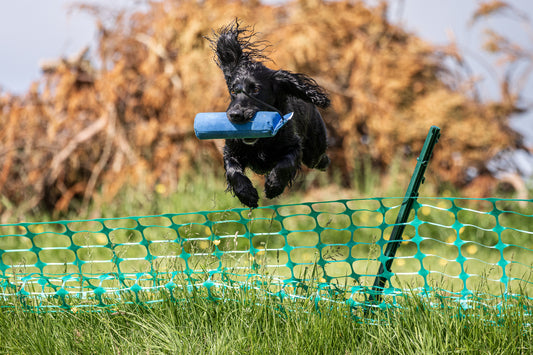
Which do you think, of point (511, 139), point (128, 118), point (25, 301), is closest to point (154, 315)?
point (25, 301)

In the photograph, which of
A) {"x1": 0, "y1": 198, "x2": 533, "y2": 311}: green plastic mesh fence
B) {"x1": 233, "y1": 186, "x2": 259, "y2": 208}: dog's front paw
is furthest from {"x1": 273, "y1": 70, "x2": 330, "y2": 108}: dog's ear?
{"x1": 0, "y1": 198, "x2": 533, "y2": 311}: green plastic mesh fence

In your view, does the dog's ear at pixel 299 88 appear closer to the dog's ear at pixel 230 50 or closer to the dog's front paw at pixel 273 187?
the dog's ear at pixel 230 50

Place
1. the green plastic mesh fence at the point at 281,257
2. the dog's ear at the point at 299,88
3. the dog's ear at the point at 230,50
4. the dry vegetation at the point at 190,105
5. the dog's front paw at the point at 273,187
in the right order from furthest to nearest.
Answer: the dry vegetation at the point at 190,105 < the green plastic mesh fence at the point at 281,257 < the dog's ear at the point at 230,50 < the dog's ear at the point at 299,88 < the dog's front paw at the point at 273,187

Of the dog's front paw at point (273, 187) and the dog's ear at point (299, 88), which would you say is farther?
the dog's ear at point (299, 88)

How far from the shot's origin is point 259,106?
2449 millimetres

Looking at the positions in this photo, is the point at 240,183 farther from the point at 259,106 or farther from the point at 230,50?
the point at 230,50

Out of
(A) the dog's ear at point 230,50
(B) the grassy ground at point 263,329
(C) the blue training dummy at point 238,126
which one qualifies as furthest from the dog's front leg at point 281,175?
(B) the grassy ground at point 263,329

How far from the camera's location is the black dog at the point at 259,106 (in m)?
2.44

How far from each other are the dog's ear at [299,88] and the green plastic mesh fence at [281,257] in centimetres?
68

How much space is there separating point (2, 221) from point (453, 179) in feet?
25.8

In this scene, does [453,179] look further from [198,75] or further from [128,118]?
[128,118]

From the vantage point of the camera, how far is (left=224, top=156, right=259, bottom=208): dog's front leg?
8.01 feet

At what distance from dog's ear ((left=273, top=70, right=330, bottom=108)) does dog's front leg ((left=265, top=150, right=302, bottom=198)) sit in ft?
1.04

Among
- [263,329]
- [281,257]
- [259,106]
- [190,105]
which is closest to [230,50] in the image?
[259,106]
